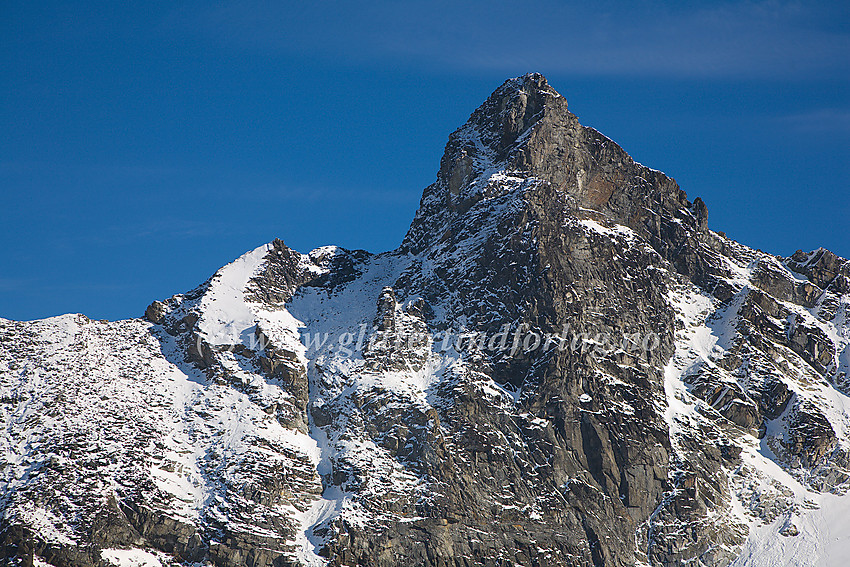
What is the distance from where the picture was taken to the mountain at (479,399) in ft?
468

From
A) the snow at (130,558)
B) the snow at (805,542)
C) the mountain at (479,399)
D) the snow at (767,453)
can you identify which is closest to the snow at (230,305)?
the mountain at (479,399)

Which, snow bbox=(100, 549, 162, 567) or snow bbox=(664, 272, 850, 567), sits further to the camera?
snow bbox=(664, 272, 850, 567)

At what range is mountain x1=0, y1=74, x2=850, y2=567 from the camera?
14262 centimetres

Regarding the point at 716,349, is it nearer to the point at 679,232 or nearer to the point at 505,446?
the point at 679,232

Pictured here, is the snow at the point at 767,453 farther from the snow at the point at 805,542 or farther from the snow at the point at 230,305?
the snow at the point at 230,305

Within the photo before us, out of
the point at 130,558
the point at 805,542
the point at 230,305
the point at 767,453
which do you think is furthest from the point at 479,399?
the point at 130,558

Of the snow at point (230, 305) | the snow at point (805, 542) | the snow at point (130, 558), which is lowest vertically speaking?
the snow at point (130, 558)

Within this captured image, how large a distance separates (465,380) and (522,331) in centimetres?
1007

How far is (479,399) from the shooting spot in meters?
154

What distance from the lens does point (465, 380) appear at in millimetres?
155000

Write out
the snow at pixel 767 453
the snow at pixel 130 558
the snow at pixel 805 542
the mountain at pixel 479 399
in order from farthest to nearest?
the snow at pixel 767 453
the snow at pixel 805 542
the mountain at pixel 479 399
the snow at pixel 130 558

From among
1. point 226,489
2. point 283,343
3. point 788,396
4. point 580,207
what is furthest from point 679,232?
point 226,489

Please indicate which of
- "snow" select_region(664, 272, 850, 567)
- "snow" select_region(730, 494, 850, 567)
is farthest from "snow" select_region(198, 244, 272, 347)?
"snow" select_region(730, 494, 850, 567)

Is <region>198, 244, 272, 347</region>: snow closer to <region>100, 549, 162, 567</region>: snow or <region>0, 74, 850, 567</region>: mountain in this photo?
<region>0, 74, 850, 567</region>: mountain
